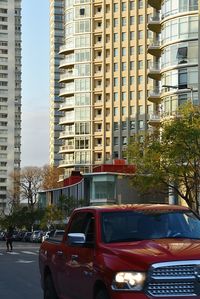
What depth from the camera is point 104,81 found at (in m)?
129

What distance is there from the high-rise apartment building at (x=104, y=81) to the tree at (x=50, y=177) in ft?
11.1

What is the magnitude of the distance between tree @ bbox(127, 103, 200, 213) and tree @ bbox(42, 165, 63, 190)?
3242 inches

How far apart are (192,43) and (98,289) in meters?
59.4

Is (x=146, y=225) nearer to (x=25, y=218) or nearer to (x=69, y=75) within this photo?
(x=25, y=218)

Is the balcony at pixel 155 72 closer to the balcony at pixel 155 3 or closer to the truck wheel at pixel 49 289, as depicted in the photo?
the balcony at pixel 155 3

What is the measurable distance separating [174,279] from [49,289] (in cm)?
433

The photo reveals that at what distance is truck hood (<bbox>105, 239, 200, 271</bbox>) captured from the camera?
26.7ft

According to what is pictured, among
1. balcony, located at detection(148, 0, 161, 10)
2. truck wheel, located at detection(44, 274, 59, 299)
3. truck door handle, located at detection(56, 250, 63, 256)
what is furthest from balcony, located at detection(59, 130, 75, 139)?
truck door handle, located at detection(56, 250, 63, 256)

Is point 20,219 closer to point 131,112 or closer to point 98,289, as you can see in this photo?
point 131,112

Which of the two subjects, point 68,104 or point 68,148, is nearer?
point 68,148

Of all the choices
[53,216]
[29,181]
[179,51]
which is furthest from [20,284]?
[29,181]

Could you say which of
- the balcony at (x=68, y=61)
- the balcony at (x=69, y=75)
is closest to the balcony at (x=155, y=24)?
the balcony at (x=69, y=75)

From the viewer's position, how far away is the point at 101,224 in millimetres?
9742

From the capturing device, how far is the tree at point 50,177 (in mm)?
128375
